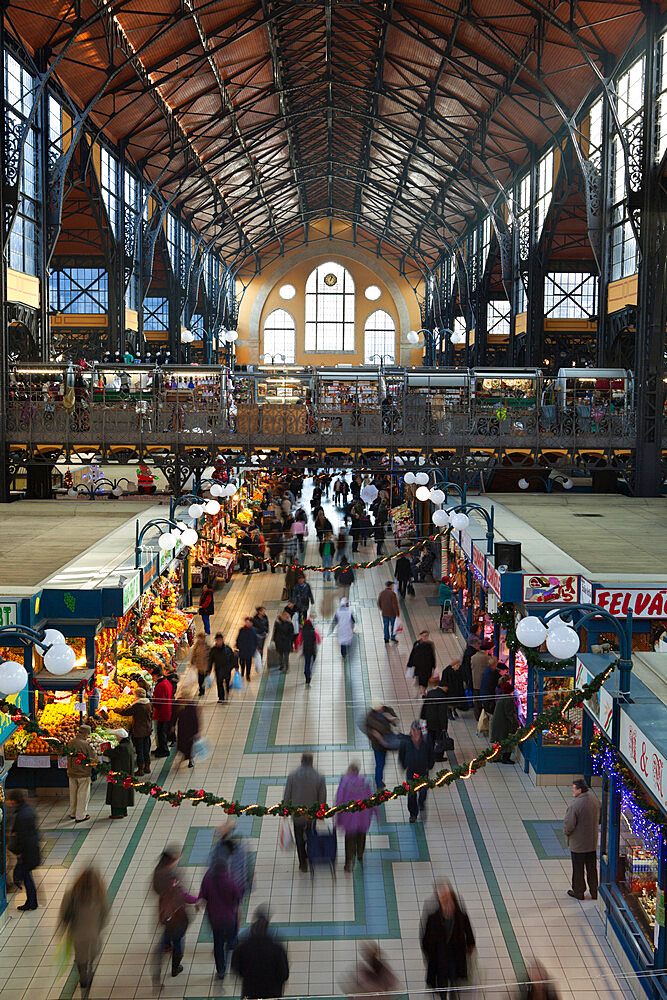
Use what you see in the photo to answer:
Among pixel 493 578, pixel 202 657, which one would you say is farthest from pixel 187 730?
pixel 493 578

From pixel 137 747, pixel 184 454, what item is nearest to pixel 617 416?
pixel 184 454

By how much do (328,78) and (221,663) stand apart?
28.8m

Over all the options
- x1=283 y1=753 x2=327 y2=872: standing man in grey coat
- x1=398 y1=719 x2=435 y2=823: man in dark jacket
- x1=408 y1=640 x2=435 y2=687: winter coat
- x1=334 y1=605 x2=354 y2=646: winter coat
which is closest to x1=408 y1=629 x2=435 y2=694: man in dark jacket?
x1=408 y1=640 x2=435 y2=687: winter coat

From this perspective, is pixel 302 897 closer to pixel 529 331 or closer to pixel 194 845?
pixel 194 845

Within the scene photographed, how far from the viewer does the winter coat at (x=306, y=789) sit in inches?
347

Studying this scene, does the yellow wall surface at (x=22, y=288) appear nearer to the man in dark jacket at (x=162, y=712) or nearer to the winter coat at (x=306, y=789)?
the man in dark jacket at (x=162, y=712)

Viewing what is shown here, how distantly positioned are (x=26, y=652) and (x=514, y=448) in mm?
15245

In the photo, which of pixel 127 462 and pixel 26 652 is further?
pixel 127 462

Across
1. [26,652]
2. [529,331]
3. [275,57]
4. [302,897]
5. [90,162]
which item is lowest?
[302,897]

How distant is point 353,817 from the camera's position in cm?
906

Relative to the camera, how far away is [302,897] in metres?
8.61

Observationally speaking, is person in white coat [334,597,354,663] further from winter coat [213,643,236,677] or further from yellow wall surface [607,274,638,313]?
yellow wall surface [607,274,638,313]

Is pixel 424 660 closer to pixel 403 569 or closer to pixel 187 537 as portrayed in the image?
pixel 187 537

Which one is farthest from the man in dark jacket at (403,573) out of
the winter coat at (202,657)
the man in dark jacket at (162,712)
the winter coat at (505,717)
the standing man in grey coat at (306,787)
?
the standing man in grey coat at (306,787)
